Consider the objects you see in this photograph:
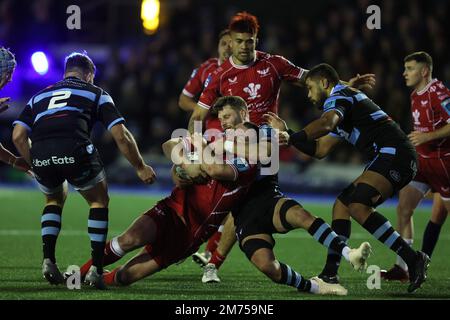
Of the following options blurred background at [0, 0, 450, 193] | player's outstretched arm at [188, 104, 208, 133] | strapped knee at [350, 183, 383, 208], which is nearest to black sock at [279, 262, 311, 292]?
strapped knee at [350, 183, 383, 208]

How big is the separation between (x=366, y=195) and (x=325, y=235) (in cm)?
69

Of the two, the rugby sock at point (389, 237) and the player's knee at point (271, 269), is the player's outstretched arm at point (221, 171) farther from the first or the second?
the rugby sock at point (389, 237)

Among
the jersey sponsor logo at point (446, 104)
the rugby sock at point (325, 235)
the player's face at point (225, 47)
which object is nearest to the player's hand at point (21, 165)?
the player's face at point (225, 47)

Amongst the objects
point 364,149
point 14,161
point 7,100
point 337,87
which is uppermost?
point 337,87

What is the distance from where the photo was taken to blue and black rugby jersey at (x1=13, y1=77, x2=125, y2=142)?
25.0ft

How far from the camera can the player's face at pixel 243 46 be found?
912cm

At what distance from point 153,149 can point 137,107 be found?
141cm

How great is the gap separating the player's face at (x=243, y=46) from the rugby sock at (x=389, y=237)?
2407mm

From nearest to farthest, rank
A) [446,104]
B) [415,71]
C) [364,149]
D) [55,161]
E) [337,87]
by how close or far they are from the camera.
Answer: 1. [55,161]
2. [337,87]
3. [364,149]
4. [446,104]
5. [415,71]

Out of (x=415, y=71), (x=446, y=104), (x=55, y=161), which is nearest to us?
(x=55, y=161)

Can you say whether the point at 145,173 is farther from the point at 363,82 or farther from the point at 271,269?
the point at 363,82

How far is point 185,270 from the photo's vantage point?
9.37 m

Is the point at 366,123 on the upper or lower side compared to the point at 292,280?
upper

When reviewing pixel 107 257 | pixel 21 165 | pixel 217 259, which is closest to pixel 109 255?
pixel 107 257
